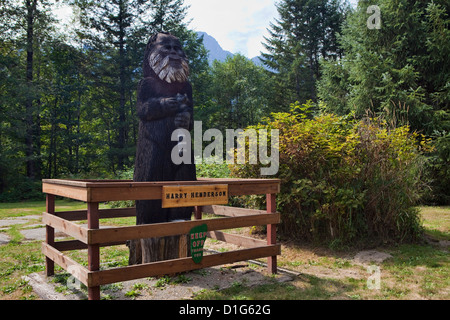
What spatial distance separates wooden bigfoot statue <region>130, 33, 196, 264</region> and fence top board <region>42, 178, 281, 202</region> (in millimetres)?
810

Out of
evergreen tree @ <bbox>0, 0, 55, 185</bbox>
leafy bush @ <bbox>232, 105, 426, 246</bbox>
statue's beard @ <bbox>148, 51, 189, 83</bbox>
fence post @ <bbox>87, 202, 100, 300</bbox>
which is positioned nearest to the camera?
fence post @ <bbox>87, 202, 100, 300</bbox>

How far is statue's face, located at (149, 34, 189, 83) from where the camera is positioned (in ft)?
15.4

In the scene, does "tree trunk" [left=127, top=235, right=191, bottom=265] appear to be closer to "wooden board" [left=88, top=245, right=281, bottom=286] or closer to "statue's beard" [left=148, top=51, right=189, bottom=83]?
"wooden board" [left=88, top=245, right=281, bottom=286]

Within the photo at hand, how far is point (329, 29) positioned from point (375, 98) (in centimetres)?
1464

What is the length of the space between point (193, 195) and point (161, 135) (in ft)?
3.88

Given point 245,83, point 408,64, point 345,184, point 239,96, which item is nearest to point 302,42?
point 245,83

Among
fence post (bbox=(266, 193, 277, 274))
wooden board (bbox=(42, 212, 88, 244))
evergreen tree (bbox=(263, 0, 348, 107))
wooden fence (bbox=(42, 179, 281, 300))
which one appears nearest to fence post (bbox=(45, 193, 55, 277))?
wooden fence (bbox=(42, 179, 281, 300))

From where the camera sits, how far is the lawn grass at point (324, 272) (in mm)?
3811

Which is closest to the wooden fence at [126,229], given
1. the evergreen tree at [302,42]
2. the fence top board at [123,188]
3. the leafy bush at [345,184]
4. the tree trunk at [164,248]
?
the fence top board at [123,188]

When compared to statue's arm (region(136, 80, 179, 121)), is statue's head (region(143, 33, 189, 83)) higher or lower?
higher

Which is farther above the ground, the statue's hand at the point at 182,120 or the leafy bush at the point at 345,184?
the statue's hand at the point at 182,120

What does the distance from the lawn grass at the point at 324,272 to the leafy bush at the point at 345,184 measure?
36 cm

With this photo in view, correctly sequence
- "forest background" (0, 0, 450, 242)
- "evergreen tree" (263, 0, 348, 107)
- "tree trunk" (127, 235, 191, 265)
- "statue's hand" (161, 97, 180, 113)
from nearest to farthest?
1. "tree trunk" (127, 235, 191, 265)
2. "statue's hand" (161, 97, 180, 113)
3. "forest background" (0, 0, 450, 242)
4. "evergreen tree" (263, 0, 348, 107)

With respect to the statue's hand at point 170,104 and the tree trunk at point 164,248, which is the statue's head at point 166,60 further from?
the tree trunk at point 164,248
